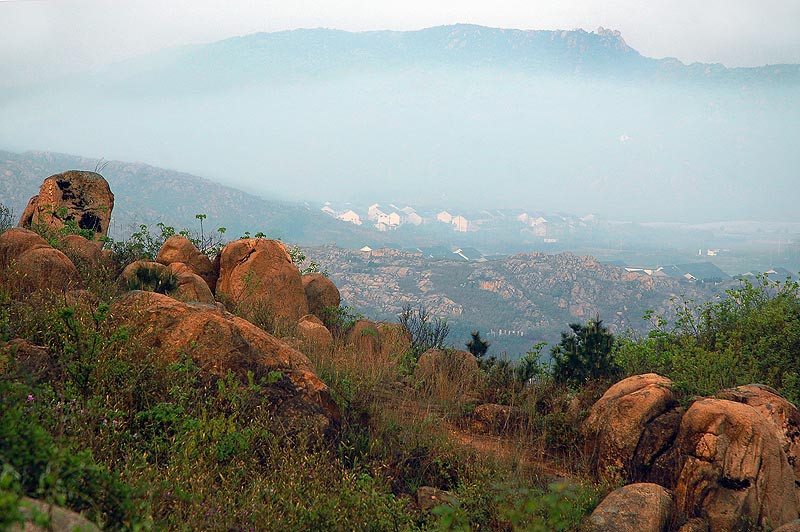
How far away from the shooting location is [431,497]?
275 inches

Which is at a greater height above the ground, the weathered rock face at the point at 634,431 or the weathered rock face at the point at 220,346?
the weathered rock face at the point at 220,346

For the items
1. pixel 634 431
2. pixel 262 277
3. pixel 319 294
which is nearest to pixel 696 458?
pixel 634 431

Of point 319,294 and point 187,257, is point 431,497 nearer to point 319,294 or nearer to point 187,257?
point 187,257

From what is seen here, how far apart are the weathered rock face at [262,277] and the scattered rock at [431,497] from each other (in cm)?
878

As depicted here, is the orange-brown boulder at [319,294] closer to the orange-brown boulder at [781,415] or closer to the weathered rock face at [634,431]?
the weathered rock face at [634,431]

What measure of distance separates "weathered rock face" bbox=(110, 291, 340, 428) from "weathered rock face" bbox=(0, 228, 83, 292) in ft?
6.82

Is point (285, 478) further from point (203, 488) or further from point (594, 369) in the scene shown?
point (594, 369)

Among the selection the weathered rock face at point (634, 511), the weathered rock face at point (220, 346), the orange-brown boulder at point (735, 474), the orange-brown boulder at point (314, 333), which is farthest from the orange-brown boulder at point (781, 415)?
the orange-brown boulder at point (314, 333)

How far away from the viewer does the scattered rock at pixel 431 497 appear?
6844 millimetres

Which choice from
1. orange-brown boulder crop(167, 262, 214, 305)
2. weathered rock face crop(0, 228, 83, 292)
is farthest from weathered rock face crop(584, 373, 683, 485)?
weathered rock face crop(0, 228, 83, 292)

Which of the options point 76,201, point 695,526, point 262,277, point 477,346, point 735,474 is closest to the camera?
point 695,526

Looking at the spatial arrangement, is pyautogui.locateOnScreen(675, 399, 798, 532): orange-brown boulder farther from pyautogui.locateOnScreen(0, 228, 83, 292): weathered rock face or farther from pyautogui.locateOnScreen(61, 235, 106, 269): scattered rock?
pyautogui.locateOnScreen(61, 235, 106, 269): scattered rock

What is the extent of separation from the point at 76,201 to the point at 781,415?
18.4 meters

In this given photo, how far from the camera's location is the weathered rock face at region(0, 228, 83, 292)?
9789 mm
